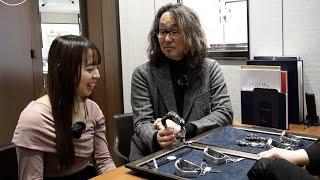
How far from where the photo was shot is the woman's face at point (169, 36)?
6.17ft

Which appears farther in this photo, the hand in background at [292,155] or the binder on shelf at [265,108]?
the binder on shelf at [265,108]

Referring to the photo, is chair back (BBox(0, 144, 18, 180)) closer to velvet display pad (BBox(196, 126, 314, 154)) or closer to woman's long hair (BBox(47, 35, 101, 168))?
woman's long hair (BBox(47, 35, 101, 168))

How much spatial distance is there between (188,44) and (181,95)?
0.27 meters

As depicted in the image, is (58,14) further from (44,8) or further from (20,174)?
(20,174)

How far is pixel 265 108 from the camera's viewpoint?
207 centimetres

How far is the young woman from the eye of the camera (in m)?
1.43

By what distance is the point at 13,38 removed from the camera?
3.20m

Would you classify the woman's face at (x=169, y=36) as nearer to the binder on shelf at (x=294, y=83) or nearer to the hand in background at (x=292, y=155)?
the binder on shelf at (x=294, y=83)

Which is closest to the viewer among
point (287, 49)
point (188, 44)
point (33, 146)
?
point (33, 146)

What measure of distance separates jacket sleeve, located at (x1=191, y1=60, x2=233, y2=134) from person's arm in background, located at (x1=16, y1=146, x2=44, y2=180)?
0.75 metres

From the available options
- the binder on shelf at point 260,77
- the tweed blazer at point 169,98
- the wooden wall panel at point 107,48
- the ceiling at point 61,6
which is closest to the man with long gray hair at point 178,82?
the tweed blazer at point 169,98

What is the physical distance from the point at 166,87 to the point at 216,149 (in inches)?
22.1

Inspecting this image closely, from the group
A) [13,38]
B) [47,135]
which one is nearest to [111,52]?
[13,38]

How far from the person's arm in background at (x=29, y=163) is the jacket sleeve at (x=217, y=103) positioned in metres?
0.75
